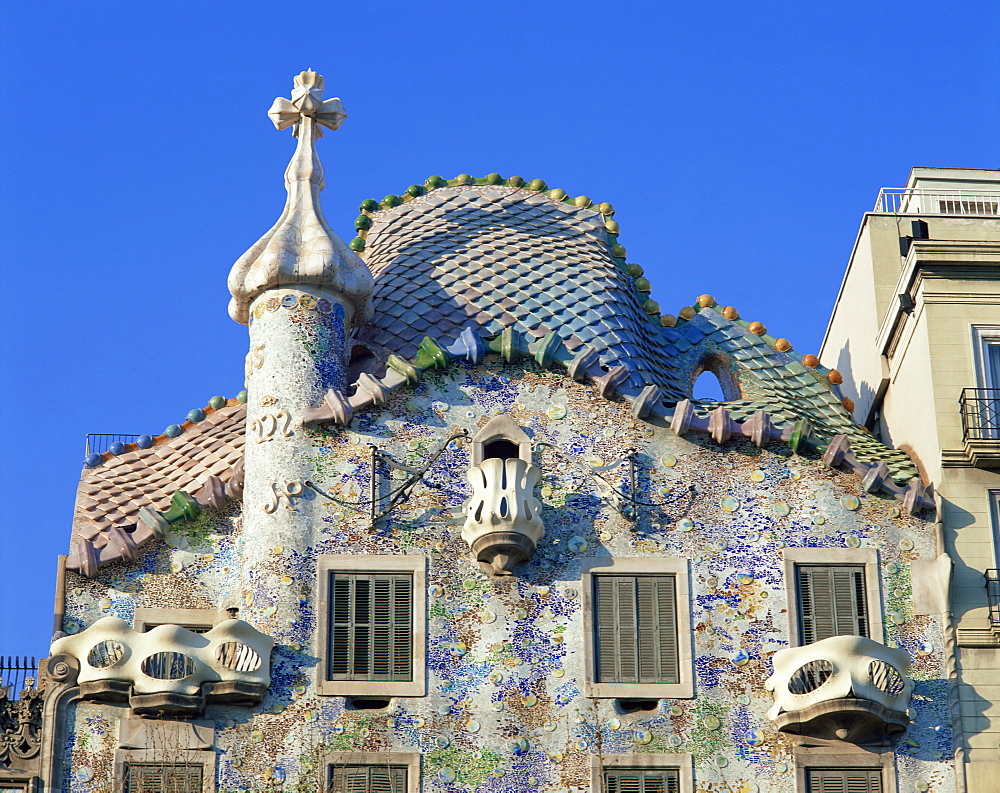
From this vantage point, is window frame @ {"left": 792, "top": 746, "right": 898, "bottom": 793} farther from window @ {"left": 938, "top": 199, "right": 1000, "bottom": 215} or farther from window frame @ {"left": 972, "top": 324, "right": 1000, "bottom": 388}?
window @ {"left": 938, "top": 199, "right": 1000, "bottom": 215}

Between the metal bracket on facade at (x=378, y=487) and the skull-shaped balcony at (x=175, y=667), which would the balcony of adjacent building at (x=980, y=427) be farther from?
the skull-shaped balcony at (x=175, y=667)

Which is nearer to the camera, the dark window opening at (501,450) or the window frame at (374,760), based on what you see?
the window frame at (374,760)

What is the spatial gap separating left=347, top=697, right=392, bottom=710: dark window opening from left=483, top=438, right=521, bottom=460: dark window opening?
3563mm

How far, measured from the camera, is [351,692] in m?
28.2

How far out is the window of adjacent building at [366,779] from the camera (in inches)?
1091

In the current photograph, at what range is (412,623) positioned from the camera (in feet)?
94.1

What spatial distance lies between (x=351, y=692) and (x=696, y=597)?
4493 mm

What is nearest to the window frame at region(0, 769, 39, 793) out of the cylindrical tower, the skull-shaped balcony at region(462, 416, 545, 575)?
the cylindrical tower

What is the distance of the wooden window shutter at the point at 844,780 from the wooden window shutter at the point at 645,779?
165cm

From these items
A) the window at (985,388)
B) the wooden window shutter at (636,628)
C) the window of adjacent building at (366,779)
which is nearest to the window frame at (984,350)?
the window at (985,388)

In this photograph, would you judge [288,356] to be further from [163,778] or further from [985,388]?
[985,388]

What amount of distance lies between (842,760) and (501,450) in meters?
5.92

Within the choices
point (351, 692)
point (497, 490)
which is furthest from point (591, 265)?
point (351, 692)

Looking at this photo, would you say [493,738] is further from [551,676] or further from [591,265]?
[591,265]
